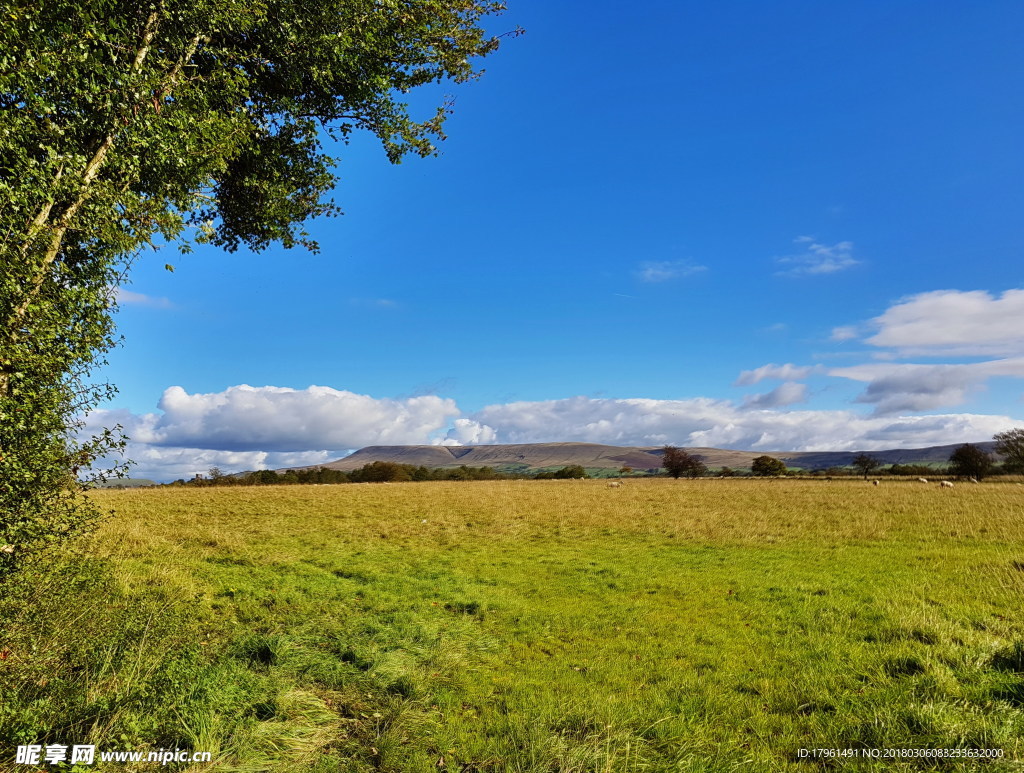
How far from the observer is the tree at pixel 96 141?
6746 millimetres

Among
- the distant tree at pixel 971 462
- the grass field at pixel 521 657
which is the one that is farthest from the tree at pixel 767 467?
the grass field at pixel 521 657

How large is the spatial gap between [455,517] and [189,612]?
63.4 ft

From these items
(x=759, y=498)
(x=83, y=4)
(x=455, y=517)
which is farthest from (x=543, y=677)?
(x=759, y=498)

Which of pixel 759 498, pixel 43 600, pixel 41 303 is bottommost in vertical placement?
pixel 759 498

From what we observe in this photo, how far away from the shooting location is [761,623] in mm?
10180

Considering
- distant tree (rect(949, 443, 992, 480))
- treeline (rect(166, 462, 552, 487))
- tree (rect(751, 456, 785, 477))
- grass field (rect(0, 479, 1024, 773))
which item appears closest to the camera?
grass field (rect(0, 479, 1024, 773))

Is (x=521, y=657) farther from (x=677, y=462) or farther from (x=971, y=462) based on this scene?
(x=677, y=462)

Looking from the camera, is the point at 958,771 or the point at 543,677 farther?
the point at 543,677

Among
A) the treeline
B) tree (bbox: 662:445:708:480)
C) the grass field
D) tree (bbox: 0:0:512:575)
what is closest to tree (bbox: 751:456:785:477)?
tree (bbox: 662:445:708:480)

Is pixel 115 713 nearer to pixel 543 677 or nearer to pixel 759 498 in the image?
pixel 543 677

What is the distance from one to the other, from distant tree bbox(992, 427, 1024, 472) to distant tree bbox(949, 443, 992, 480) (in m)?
2.37

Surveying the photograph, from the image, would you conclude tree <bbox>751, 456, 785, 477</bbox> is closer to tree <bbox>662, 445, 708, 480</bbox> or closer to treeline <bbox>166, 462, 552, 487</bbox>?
tree <bbox>662, 445, 708, 480</bbox>

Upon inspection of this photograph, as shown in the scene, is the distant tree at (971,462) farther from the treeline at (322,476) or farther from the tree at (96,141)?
the tree at (96,141)

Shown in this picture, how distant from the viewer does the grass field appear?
5.50m
